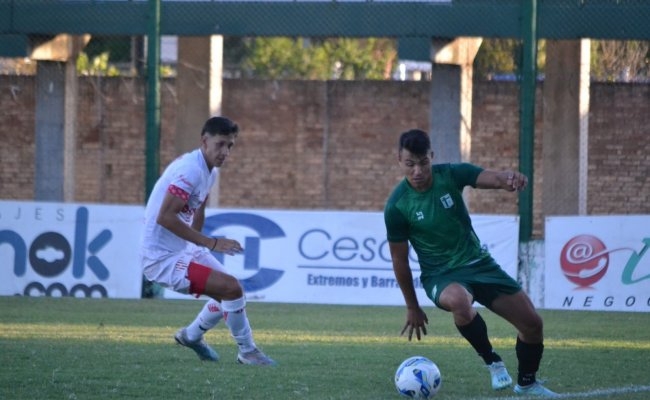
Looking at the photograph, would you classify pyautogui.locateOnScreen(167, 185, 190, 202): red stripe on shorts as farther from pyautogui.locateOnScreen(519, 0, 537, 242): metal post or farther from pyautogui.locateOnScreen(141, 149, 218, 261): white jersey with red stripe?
pyautogui.locateOnScreen(519, 0, 537, 242): metal post

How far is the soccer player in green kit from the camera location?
7.79 meters

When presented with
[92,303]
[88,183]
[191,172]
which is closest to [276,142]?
[88,183]

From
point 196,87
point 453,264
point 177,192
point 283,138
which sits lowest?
point 453,264

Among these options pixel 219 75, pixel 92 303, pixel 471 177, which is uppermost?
pixel 219 75

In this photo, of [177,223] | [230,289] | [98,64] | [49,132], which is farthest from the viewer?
[98,64]

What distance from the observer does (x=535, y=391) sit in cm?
775

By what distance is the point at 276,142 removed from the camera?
27.1 m

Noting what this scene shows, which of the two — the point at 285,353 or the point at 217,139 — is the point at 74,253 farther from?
the point at 217,139

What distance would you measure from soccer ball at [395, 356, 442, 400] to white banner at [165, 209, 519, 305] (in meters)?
7.22

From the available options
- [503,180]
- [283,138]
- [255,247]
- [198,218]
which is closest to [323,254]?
[255,247]

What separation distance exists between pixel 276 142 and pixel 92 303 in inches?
498

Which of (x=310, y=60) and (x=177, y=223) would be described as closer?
(x=177, y=223)

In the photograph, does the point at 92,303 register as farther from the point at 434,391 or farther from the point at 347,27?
the point at 434,391

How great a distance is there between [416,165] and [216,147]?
6.68ft
